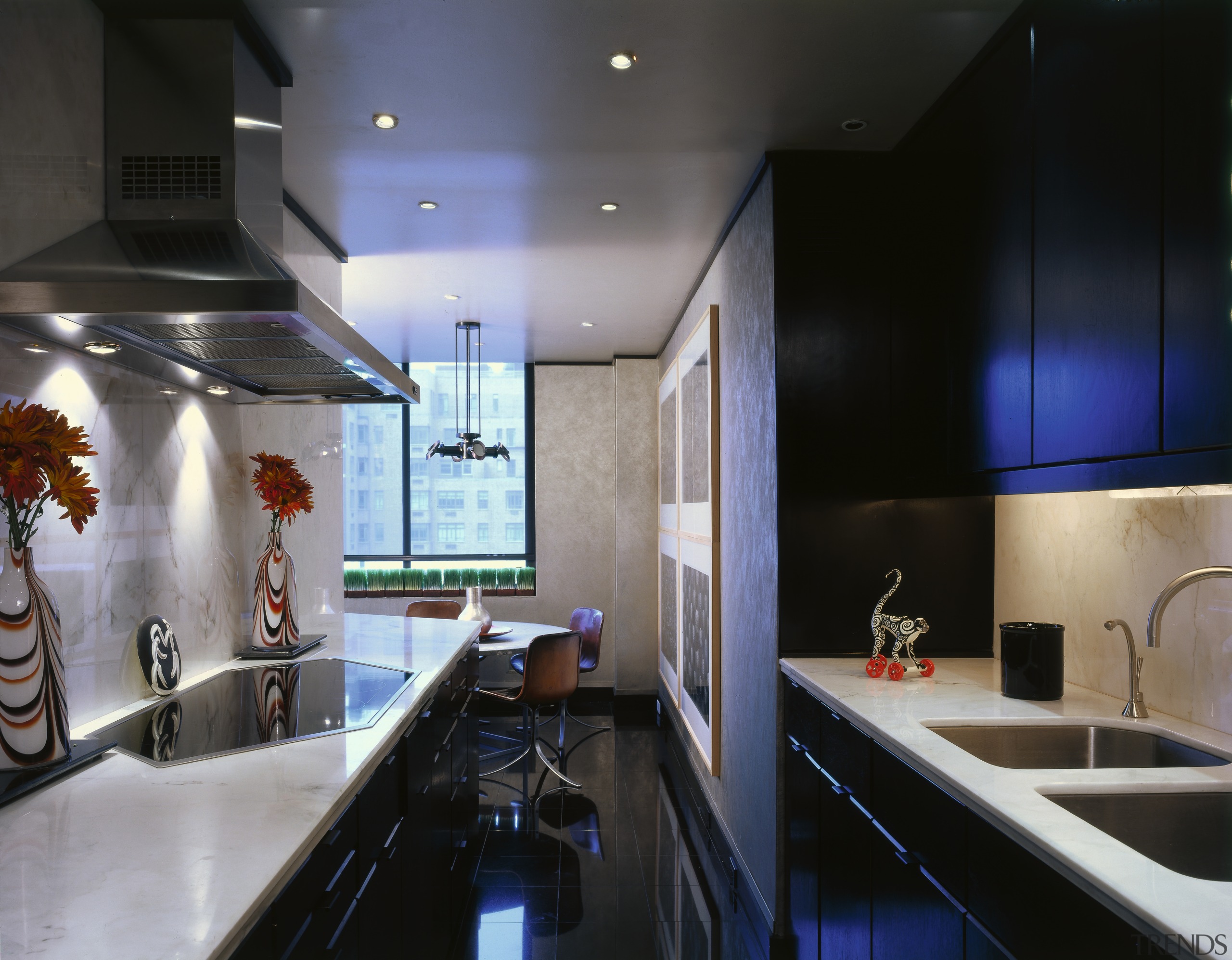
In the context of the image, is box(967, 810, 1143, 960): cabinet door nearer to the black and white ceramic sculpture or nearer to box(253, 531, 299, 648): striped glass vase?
the black and white ceramic sculpture

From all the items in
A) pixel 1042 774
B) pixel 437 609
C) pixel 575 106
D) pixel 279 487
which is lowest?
pixel 437 609

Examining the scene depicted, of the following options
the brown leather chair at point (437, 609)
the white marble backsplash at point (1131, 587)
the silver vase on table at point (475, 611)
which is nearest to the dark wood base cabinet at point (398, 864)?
the silver vase on table at point (475, 611)

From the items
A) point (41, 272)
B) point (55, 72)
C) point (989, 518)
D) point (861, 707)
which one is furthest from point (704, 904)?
point (55, 72)

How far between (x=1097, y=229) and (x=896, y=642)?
1430 mm

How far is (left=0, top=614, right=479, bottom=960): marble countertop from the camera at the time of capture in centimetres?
98

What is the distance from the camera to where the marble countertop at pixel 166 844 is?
3.22ft

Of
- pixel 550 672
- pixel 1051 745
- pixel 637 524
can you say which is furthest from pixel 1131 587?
pixel 637 524

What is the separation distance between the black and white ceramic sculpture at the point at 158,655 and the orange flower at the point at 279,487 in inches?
26.0

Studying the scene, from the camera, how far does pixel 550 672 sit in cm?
447

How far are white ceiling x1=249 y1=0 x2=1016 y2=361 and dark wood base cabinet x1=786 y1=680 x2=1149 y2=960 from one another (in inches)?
70.3

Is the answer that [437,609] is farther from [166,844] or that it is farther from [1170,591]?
[1170,591]

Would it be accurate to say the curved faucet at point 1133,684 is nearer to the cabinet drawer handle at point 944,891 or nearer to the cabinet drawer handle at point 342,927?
the cabinet drawer handle at point 944,891

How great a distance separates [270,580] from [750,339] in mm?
1992

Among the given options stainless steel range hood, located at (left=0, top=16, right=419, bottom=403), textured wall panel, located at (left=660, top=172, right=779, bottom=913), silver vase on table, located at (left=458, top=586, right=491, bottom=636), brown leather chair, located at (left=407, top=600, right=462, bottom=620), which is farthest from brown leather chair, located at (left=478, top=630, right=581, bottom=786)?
stainless steel range hood, located at (left=0, top=16, right=419, bottom=403)
